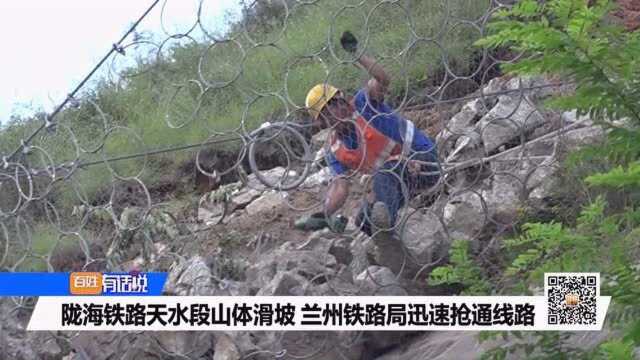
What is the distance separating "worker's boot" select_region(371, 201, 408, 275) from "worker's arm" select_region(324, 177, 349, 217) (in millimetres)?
117

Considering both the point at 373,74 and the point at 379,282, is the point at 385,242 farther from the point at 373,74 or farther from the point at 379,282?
the point at 373,74

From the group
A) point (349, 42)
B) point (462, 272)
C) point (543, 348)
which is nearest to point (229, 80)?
point (349, 42)

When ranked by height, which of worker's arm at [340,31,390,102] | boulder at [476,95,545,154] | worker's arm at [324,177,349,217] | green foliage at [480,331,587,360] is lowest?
green foliage at [480,331,587,360]

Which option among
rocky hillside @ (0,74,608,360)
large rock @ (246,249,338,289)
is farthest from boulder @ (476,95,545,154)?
large rock @ (246,249,338,289)

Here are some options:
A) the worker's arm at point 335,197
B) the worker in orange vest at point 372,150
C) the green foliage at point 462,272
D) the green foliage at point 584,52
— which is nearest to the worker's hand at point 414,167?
the worker in orange vest at point 372,150

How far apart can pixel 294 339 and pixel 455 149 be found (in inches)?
47.9

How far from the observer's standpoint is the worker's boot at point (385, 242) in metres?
4.05

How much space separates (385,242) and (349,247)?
205mm

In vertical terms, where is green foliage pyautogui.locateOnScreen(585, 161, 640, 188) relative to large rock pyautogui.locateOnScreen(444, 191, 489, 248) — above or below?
above

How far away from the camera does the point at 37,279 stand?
401 centimetres

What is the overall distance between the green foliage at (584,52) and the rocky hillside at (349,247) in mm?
1799

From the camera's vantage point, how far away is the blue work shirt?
13.4 feet

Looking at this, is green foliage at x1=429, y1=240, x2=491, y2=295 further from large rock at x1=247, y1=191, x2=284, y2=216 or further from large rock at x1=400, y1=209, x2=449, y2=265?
large rock at x1=247, y1=191, x2=284, y2=216

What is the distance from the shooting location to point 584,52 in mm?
1930
